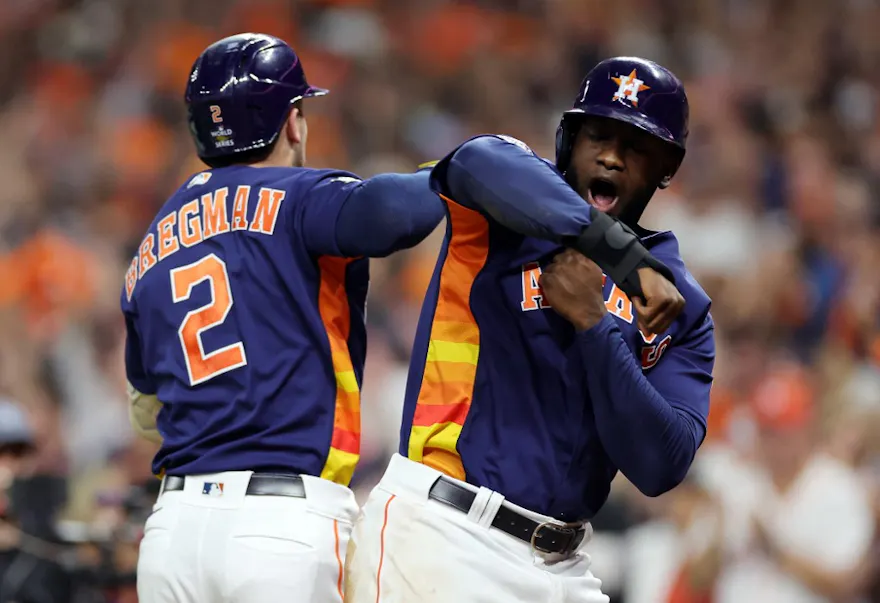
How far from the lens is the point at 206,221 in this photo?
3.89 m

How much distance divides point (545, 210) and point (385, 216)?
0.71 m

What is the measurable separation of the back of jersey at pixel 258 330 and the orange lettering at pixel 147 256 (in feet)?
0.16

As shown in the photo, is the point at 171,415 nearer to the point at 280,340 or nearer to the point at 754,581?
the point at 280,340

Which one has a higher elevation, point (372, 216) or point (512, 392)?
point (372, 216)

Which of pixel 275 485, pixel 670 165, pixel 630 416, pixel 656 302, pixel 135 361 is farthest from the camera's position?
pixel 135 361

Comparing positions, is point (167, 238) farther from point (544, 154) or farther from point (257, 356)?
point (544, 154)

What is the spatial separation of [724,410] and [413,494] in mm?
5133

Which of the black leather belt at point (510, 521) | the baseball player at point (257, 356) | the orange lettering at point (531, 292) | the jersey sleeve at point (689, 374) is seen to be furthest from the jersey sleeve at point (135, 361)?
the jersey sleeve at point (689, 374)

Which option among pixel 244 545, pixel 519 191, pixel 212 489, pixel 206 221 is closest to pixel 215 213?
pixel 206 221

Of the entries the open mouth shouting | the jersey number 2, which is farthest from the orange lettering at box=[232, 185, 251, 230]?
the open mouth shouting

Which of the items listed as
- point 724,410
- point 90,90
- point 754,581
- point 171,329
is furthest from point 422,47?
point 171,329

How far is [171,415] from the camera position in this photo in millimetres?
3879

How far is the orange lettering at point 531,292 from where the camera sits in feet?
10.8

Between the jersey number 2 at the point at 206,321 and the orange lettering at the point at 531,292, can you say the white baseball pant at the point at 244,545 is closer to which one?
the jersey number 2 at the point at 206,321
